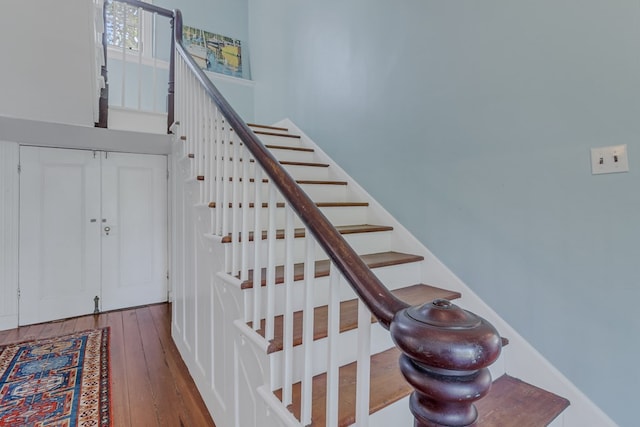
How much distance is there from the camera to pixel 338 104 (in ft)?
8.98

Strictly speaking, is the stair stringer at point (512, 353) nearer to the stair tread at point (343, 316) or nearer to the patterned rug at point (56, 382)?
the stair tread at point (343, 316)

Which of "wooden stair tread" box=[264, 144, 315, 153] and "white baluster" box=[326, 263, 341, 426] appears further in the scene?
"wooden stair tread" box=[264, 144, 315, 153]

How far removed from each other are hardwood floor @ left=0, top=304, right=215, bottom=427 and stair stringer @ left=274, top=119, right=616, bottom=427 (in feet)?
4.84

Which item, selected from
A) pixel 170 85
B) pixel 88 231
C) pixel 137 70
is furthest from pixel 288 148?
pixel 137 70

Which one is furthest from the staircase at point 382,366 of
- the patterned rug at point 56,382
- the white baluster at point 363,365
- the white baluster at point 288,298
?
the patterned rug at point 56,382

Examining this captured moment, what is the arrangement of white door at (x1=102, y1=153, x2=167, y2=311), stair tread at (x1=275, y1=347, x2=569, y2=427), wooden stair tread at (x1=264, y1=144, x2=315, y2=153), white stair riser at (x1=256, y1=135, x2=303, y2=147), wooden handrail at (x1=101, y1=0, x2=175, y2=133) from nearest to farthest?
stair tread at (x1=275, y1=347, x2=569, y2=427) < wooden handrail at (x1=101, y1=0, x2=175, y2=133) < wooden stair tread at (x1=264, y1=144, x2=315, y2=153) < white stair riser at (x1=256, y1=135, x2=303, y2=147) < white door at (x1=102, y1=153, x2=167, y2=311)

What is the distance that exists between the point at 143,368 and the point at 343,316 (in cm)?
160

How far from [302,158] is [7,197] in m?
2.65

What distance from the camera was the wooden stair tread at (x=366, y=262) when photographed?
4.68 feet

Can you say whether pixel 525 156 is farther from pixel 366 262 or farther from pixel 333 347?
pixel 333 347

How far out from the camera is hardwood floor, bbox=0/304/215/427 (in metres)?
1.72

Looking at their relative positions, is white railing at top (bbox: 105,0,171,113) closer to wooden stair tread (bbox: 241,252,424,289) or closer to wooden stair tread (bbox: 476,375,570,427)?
wooden stair tread (bbox: 241,252,424,289)

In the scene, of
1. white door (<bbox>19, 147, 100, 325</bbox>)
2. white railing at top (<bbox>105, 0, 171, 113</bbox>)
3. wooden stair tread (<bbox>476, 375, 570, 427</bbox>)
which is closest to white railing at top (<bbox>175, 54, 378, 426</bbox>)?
wooden stair tread (<bbox>476, 375, 570, 427</bbox>)

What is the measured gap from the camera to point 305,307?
94cm
